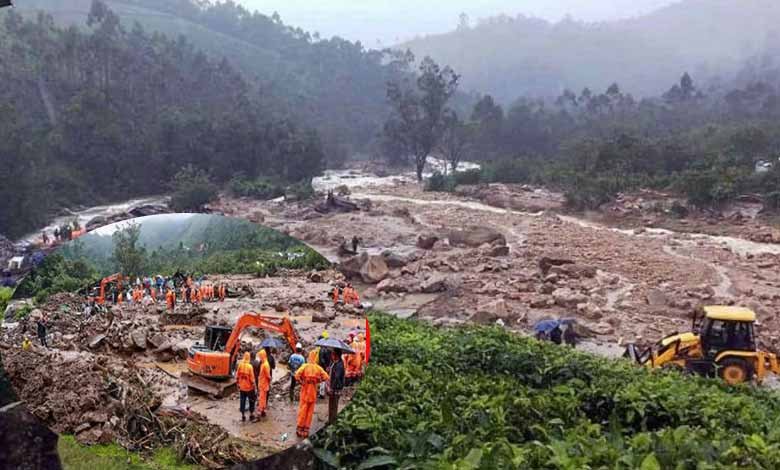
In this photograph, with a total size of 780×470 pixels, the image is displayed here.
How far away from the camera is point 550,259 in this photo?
17.0 metres

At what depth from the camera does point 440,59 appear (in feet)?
385

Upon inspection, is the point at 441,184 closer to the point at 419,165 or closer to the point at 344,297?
the point at 419,165

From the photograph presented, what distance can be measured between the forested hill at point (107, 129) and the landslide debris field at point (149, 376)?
81.5 ft

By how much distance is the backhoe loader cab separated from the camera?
28.7ft

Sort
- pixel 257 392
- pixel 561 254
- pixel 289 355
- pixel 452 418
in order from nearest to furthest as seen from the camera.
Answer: pixel 257 392 → pixel 289 355 → pixel 452 418 → pixel 561 254

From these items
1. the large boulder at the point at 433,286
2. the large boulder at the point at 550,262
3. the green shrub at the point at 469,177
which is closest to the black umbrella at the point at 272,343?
the large boulder at the point at 433,286

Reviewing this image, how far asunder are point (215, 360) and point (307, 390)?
236 millimetres

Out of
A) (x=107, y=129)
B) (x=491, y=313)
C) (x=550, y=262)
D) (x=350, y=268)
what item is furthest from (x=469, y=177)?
(x=350, y=268)

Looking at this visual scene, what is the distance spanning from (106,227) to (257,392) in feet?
2.12

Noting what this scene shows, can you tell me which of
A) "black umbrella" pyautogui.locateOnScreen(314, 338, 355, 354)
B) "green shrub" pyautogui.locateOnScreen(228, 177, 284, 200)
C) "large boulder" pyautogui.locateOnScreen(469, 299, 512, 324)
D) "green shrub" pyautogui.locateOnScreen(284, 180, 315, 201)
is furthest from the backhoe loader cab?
"green shrub" pyautogui.locateOnScreen(228, 177, 284, 200)

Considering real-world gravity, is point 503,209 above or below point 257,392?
below

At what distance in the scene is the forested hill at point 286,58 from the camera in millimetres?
59844

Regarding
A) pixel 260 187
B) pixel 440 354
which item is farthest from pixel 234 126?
pixel 440 354

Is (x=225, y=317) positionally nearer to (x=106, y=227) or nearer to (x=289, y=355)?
(x=289, y=355)
